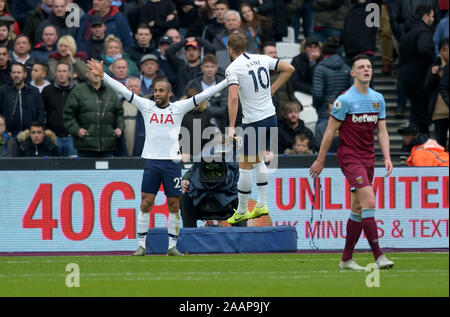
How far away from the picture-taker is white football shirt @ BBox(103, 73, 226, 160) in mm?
13727

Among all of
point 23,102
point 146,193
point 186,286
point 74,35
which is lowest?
point 186,286

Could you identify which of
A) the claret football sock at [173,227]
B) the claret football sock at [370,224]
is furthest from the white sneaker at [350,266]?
the claret football sock at [173,227]

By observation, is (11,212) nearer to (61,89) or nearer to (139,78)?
(61,89)

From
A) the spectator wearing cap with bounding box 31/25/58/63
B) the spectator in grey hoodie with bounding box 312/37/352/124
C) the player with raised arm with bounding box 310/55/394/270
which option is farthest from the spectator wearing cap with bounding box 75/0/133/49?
the player with raised arm with bounding box 310/55/394/270

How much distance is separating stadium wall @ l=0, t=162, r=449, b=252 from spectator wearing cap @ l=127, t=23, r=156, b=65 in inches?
148

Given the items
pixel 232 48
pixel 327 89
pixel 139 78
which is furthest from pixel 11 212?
pixel 327 89

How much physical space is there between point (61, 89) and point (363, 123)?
7.44m

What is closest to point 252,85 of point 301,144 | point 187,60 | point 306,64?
point 301,144

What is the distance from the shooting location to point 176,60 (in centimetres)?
1881

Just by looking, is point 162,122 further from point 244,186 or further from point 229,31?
point 229,31

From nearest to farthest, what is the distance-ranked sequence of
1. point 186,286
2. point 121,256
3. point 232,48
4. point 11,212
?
point 186,286, point 232,48, point 121,256, point 11,212

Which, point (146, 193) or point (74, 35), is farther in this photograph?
point (74, 35)

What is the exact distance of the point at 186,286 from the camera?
411 inches

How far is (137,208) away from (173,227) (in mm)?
2247
